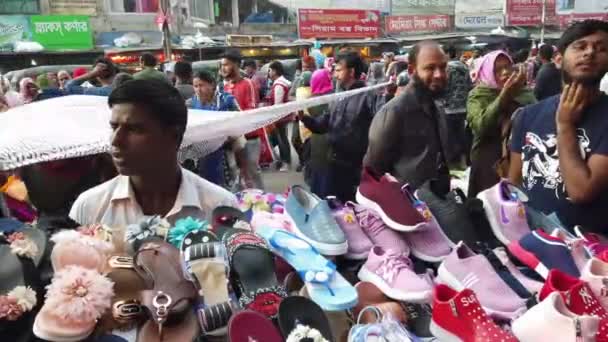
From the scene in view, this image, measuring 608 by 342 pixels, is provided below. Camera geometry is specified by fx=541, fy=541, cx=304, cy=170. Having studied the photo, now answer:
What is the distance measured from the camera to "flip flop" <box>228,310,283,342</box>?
923mm

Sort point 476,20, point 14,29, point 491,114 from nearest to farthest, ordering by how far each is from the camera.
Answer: point 491,114, point 14,29, point 476,20

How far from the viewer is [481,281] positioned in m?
1.09

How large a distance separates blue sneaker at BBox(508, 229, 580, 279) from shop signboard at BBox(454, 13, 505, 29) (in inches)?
1050

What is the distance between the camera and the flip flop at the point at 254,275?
1021mm

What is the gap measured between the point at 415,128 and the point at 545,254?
4.87 ft

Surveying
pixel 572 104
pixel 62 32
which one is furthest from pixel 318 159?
pixel 62 32

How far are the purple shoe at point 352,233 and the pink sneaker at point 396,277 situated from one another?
0.06 metres

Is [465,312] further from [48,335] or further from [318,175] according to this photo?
[318,175]

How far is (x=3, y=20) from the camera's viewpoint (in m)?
15.9

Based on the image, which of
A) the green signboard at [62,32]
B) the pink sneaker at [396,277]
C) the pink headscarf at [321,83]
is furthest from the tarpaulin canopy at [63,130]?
the green signboard at [62,32]

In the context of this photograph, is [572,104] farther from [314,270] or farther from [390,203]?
[314,270]

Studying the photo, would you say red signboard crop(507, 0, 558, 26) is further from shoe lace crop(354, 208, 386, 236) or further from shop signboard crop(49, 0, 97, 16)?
shoe lace crop(354, 208, 386, 236)

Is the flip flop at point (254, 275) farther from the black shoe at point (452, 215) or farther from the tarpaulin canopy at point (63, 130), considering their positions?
the tarpaulin canopy at point (63, 130)

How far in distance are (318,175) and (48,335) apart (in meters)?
3.02
